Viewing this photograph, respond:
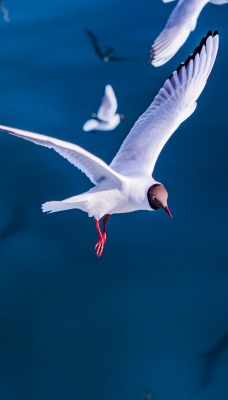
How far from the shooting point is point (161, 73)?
630 cm

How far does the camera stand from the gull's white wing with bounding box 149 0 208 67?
17.1ft

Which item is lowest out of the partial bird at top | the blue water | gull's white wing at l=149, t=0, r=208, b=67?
the blue water

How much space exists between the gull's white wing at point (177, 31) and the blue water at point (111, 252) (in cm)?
76

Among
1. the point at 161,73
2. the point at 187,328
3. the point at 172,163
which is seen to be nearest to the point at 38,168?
the point at 172,163

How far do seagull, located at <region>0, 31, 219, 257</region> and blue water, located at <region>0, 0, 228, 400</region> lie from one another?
55 centimetres

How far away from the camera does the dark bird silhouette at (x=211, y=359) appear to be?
434 centimetres

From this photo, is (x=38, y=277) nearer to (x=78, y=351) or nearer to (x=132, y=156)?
(x=78, y=351)

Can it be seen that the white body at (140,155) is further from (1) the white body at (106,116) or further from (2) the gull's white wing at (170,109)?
(1) the white body at (106,116)

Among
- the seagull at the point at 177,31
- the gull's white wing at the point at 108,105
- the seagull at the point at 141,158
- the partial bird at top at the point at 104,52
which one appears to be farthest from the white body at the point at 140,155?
the partial bird at top at the point at 104,52

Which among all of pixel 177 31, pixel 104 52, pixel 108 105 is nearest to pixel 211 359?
pixel 108 105

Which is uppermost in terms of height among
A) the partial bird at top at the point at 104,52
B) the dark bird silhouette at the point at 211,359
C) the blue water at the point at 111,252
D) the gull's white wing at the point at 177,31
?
the partial bird at top at the point at 104,52

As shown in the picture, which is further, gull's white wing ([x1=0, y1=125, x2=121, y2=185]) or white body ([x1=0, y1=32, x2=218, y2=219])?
Result: white body ([x1=0, y1=32, x2=218, y2=219])

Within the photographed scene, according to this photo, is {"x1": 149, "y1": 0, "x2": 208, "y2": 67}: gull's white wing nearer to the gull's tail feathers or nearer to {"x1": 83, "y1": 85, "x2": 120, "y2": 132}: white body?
{"x1": 83, "y1": 85, "x2": 120, "y2": 132}: white body

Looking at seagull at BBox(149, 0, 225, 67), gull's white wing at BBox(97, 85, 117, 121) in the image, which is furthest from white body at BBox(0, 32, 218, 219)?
gull's white wing at BBox(97, 85, 117, 121)
